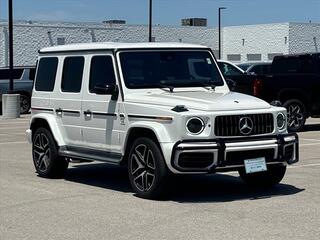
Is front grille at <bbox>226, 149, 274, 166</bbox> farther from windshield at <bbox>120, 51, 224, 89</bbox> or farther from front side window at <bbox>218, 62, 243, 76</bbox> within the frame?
front side window at <bbox>218, 62, 243, 76</bbox>

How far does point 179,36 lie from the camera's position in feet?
189

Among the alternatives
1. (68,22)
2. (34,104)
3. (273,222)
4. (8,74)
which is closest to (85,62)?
(34,104)

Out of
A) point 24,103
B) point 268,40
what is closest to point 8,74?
point 24,103

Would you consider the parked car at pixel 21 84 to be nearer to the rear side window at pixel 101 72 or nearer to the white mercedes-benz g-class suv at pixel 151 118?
the white mercedes-benz g-class suv at pixel 151 118

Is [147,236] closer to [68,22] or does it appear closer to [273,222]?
[273,222]

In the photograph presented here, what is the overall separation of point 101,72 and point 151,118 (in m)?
1.47

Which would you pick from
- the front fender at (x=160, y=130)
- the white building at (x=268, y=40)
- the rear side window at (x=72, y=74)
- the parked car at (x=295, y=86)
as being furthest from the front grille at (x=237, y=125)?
the white building at (x=268, y=40)

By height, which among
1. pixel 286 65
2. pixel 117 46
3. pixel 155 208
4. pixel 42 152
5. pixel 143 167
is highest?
pixel 117 46

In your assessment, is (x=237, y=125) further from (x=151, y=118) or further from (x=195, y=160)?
(x=151, y=118)

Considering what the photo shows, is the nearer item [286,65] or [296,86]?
[296,86]

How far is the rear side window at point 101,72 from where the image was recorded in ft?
30.5

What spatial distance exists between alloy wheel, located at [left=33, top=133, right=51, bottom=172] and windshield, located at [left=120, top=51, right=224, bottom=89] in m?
2.05

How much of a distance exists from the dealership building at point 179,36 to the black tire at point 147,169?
131 feet

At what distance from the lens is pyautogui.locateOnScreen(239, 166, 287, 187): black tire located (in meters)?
9.16
